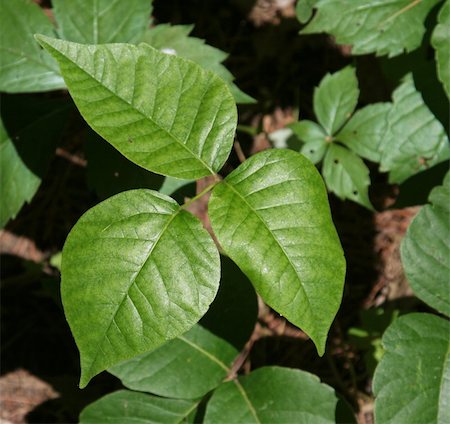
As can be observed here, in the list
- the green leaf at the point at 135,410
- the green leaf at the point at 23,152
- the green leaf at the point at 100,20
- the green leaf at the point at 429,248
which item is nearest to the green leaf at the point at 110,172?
the green leaf at the point at 23,152

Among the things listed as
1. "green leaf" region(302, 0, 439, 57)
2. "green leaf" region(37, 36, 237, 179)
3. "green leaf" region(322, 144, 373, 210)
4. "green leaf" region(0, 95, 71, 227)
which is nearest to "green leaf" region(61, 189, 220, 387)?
"green leaf" region(37, 36, 237, 179)

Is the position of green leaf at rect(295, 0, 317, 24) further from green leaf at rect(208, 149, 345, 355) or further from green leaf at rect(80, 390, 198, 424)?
green leaf at rect(80, 390, 198, 424)

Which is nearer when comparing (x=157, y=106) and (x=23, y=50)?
(x=157, y=106)

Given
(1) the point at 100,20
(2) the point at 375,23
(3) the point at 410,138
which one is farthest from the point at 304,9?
(1) the point at 100,20

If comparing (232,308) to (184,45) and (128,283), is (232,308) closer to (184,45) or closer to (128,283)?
(128,283)

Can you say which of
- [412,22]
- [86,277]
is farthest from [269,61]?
[86,277]

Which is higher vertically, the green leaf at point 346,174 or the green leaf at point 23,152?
the green leaf at point 346,174

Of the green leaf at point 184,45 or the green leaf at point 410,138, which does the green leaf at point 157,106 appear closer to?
the green leaf at point 184,45

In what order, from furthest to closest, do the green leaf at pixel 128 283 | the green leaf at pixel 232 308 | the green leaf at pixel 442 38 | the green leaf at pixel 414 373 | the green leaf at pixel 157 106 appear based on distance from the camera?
1. the green leaf at pixel 232 308
2. the green leaf at pixel 442 38
3. the green leaf at pixel 414 373
4. the green leaf at pixel 157 106
5. the green leaf at pixel 128 283
